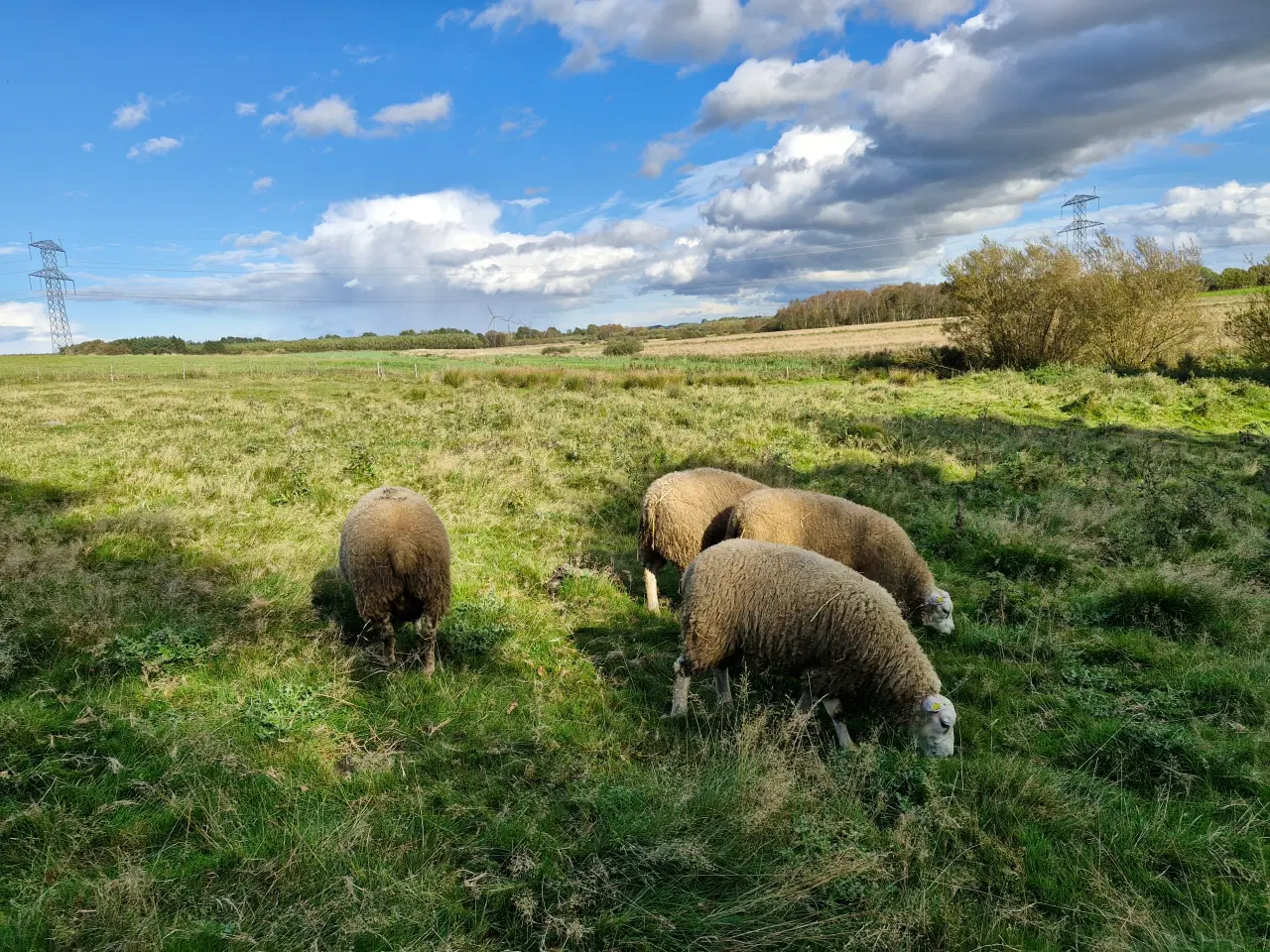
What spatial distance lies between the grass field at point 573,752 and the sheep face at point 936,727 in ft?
0.74

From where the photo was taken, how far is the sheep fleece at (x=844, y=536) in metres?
7.21

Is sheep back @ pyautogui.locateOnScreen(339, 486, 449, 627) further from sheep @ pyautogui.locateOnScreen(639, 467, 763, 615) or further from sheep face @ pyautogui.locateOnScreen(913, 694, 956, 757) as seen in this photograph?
sheep face @ pyautogui.locateOnScreen(913, 694, 956, 757)

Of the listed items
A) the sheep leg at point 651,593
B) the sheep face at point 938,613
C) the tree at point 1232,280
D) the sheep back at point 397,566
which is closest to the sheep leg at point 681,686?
the sheep leg at point 651,593

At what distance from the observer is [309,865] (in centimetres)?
342

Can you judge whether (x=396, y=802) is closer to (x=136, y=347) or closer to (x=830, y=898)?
(x=830, y=898)

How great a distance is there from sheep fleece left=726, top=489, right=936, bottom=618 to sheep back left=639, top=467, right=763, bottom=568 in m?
0.60

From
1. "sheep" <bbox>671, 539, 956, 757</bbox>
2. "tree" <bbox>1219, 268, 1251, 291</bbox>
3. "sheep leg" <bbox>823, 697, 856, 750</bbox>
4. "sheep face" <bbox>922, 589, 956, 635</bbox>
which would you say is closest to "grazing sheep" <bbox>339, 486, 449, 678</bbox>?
"sheep" <bbox>671, 539, 956, 757</bbox>

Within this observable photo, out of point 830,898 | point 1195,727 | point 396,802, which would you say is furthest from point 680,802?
point 1195,727

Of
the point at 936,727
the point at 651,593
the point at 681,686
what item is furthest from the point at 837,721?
the point at 651,593

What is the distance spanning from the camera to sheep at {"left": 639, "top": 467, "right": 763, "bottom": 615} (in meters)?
8.05

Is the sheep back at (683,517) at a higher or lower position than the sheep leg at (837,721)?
higher

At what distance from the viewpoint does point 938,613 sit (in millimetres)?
7051

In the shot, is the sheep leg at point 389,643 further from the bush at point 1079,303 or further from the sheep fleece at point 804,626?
the bush at point 1079,303

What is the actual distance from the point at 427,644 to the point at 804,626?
3.67 metres
